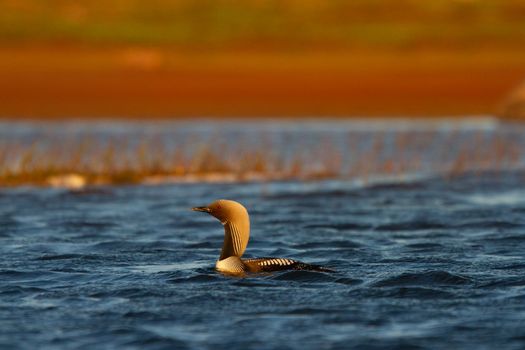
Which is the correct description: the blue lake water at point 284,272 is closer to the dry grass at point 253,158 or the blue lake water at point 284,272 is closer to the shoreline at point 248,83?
the dry grass at point 253,158

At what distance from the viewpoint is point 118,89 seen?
53.8 meters

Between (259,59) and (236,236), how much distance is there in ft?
158

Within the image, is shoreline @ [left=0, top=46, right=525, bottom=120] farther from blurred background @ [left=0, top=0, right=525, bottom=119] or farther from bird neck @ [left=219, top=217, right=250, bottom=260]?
bird neck @ [left=219, top=217, right=250, bottom=260]

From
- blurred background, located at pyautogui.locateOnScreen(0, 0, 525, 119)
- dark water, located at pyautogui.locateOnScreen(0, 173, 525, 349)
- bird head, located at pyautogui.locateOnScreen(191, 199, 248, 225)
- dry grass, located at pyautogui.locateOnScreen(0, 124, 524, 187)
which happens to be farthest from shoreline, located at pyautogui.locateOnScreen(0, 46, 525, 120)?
bird head, located at pyautogui.locateOnScreen(191, 199, 248, 225)

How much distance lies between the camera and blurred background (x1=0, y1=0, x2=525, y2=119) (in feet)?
169

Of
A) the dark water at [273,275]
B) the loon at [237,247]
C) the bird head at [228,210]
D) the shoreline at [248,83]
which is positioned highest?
the shoreline at [248,83]

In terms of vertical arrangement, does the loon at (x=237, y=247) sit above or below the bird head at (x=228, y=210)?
below

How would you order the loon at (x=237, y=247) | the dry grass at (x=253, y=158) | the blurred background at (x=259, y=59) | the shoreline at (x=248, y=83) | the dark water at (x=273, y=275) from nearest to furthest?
the dark water at (x=273, y=275) → the loon at (x=237, y=247) → the dry grass at (x=253, y=158) → the shoreline at (x=248, y=83) → the blurred background at (x=259, y=59)

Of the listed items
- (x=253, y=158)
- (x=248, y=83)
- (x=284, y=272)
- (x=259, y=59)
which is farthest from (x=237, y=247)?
(x=259, y=59)

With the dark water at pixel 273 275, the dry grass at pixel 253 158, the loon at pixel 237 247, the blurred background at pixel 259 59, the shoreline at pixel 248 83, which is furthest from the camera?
the blurred background at pixel 259 59

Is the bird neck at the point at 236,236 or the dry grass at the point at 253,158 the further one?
the dry grass at the point at 253,158

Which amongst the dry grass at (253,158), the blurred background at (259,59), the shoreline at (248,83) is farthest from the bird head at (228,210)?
the shoreline at (248,83)

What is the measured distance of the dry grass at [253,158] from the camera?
25.1m

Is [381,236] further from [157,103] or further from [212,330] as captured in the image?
[157,103]
